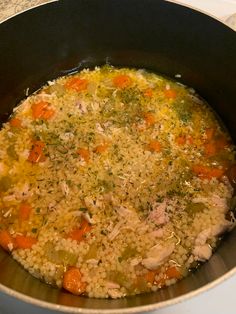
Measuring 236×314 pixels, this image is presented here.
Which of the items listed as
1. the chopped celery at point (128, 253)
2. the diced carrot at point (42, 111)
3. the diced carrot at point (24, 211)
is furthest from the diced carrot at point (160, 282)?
the diced carrot at point (42, 111)

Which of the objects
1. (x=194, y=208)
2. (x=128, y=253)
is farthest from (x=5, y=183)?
(x=194, y=208)

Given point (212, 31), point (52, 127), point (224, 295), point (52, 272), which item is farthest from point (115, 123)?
point (224, 295)

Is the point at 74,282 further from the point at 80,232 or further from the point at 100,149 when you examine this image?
the point at 100,149

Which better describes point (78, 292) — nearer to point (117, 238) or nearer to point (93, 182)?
point (117, 238)

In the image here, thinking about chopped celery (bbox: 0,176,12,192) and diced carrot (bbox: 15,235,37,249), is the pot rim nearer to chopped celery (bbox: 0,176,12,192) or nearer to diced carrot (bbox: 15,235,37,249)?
diced carrot (bbox: 15,235,37,249)

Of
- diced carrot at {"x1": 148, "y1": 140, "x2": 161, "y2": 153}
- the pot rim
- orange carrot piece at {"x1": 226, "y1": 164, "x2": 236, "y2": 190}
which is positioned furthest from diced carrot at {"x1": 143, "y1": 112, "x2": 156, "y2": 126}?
the pot rim
